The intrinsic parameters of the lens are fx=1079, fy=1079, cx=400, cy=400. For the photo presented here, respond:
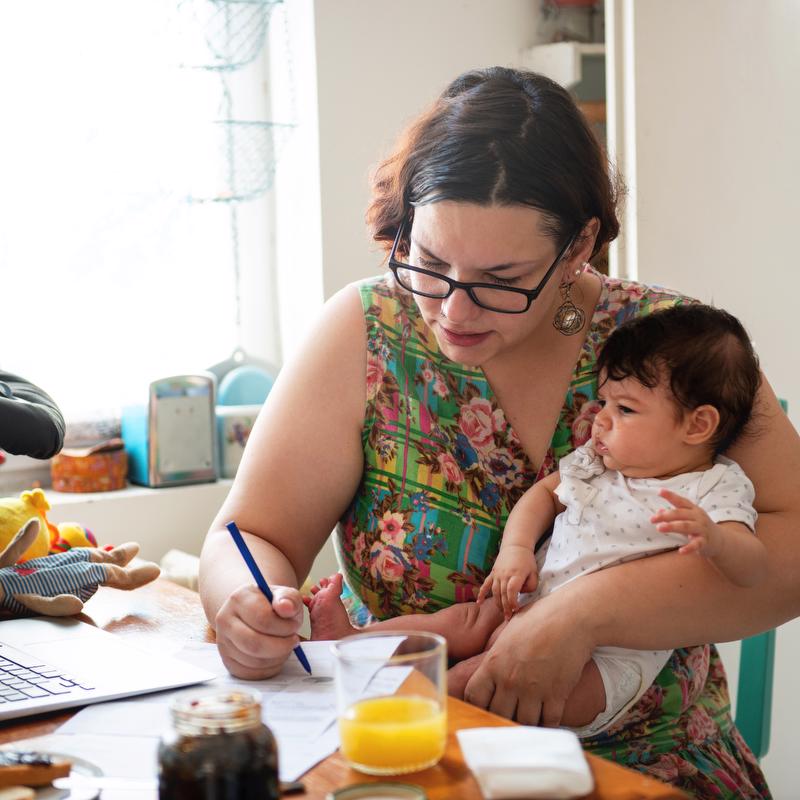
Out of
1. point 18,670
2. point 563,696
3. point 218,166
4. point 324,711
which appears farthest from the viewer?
point 218,166

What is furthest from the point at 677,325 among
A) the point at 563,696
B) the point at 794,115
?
the point at 794,115

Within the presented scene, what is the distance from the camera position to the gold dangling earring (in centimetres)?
154

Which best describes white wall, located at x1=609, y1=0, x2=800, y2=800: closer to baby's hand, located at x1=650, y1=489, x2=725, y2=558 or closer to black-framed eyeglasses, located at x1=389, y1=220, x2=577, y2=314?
black-framed eyeglasses, located at x1=389, y1=220, x2=577, y2=314

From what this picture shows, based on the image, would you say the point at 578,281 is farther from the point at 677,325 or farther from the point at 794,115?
the point at 794,115

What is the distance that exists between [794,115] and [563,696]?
5.23 feet

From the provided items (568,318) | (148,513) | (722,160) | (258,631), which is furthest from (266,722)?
(722,160)

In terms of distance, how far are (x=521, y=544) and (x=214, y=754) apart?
711 millimetres

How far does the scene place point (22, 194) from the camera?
2414 millimetres

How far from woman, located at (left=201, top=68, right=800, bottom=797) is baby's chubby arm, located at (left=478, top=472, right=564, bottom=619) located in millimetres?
40

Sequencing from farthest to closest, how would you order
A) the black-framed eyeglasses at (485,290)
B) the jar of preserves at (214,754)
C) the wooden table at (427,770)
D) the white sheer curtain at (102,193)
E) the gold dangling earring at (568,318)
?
the white sheer curtain at (102,193) → the gold dangling earring at (568,318) → the black-framed eyeglasses at (485,290) → the wooden table at (427,770) → the jar of preserves at (214,754)

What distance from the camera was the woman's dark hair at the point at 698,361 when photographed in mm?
1326

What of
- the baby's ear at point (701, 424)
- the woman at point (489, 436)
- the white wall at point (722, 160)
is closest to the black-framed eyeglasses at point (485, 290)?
the woman at point (489, 436)

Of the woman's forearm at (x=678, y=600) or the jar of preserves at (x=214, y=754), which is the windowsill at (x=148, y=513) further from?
the jar of preserves at (x=214, y=754)

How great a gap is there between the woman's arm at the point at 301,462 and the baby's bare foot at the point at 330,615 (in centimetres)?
5
